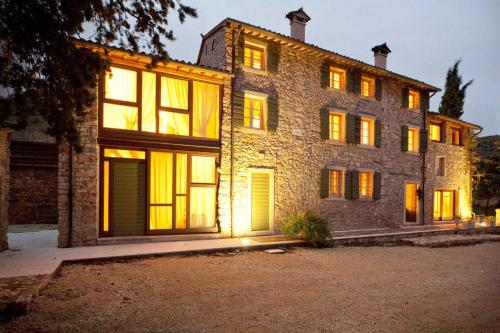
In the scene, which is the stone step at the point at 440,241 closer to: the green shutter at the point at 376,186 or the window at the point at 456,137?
the green shutter at the point at 376,186

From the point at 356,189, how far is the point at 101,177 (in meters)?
10.1

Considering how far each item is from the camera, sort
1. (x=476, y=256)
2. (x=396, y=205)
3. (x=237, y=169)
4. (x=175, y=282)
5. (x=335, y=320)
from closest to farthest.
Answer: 1. (x=335, y=320)
2. (x=175, y=282)
3. (x=476, y=256)
4. (x=237, y=169)
5. (x=396, y=205)

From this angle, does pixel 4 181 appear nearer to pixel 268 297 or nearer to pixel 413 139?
pixel 268 297

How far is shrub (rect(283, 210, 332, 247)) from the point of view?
10156 mm

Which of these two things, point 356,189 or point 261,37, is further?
point 356,189

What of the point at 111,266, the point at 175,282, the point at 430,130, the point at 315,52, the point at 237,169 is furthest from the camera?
the point at 430,130

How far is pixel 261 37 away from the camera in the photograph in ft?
39.2

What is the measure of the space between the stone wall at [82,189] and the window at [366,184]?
35.8 feet

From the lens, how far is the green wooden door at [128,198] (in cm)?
938

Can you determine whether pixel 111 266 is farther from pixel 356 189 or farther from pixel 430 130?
pixel 430 130

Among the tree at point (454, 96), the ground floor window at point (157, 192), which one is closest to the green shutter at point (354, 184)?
the ground floor window at point (157, 192)

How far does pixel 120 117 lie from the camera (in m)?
9.51

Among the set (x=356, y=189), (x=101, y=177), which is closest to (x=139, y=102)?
(x=101, y=177)

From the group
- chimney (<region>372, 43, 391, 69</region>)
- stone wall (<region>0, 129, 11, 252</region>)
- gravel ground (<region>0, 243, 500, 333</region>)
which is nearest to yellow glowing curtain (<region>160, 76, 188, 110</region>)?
stone wall (<region>0, 129, 11, 252</region>)
